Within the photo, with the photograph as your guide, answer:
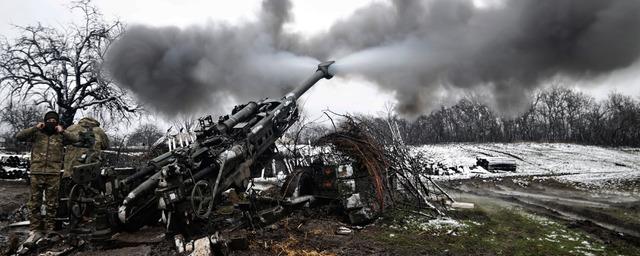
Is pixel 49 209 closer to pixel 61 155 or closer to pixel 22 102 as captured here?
pixel 61 155

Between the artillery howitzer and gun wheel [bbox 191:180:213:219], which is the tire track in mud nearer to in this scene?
the artillery howitzer

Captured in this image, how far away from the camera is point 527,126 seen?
5941cm

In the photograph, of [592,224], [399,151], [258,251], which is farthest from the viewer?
[399,151]

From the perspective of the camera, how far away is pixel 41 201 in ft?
21.4

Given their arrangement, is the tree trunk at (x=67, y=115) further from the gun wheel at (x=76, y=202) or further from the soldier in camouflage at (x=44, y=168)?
the gun wheel at (x=76, y=202)

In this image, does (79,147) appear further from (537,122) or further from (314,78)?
(537,122)

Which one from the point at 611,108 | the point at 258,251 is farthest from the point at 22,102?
the point at 611,108

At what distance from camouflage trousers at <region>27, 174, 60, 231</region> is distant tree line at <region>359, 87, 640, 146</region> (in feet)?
156

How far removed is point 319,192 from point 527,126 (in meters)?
59.8

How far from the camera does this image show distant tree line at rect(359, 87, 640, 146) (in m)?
54.5

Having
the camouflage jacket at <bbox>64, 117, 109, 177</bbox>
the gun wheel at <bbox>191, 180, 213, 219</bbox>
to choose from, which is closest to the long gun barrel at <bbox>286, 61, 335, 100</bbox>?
the gun wheel at <bbox>191, 180, 213, 219</bbox>

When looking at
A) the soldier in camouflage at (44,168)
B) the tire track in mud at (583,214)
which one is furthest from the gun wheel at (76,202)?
the tire track in mud at (583,214)

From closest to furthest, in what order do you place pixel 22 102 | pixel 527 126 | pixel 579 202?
1. pixel 579 202
2. pixel 22 102
3. pixel 527 126

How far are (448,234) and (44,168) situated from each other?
661 cm
